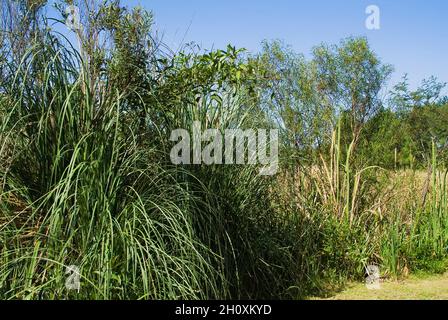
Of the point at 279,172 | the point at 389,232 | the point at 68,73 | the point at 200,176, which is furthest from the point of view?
the point at 389,232

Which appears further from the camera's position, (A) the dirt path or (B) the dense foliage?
(A) the dirt path

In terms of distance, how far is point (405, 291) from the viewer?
5980 millimetres

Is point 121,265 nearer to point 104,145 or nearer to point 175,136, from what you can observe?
point 104,145

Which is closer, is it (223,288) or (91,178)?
(91,178)

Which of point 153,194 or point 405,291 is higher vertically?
point 153,194

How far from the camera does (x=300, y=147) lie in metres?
7.09

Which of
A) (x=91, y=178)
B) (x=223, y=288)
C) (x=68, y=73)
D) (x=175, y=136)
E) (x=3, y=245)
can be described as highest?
(x=68, y=73)

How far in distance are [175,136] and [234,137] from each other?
76cm

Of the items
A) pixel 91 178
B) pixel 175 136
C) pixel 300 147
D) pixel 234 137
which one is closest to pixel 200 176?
pixel 175 136

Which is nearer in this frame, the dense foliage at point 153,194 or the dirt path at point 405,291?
the dense foliage at point 153,194

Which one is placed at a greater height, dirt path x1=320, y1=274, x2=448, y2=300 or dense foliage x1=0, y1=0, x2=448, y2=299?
dense foliage x1=0, y1=0, x2=448, y2=299

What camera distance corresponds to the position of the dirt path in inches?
223

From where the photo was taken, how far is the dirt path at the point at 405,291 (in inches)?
223

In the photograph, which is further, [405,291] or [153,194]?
[405,291]
